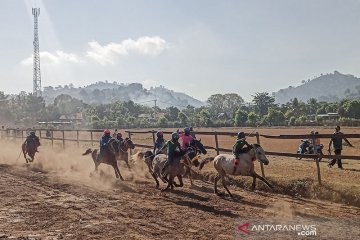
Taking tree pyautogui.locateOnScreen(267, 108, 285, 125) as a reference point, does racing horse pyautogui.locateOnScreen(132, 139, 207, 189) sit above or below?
below

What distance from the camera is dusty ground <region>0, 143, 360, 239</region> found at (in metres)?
9.46

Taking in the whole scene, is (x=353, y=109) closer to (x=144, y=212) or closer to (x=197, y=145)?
(x=197, y=145)

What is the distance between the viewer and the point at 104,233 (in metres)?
9.52

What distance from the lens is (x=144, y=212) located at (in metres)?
11.7

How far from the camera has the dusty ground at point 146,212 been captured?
946 centimetres

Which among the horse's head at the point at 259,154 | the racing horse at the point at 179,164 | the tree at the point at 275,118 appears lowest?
the racing horse at the point at 179,164

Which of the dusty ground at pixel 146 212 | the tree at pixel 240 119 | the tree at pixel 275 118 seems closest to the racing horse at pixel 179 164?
the dusty ground at pixel 146 212

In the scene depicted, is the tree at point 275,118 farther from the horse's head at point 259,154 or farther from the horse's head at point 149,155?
Result: the horse's head at point 259,154

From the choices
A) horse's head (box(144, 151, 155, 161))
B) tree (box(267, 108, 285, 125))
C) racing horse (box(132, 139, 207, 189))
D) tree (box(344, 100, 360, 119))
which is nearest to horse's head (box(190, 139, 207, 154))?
racing horse (box(132, 139, 207, 189))

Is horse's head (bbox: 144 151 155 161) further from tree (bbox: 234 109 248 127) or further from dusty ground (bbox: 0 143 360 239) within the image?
tree (bbox: 234 109 248 127)

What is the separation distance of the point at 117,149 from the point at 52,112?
159m

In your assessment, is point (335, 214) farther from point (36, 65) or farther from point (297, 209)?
point (36, 65)

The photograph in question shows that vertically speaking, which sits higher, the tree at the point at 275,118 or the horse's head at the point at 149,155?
the tree at the point at 275,118

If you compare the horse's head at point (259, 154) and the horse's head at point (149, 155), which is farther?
the horse's head at point (149, 155)
